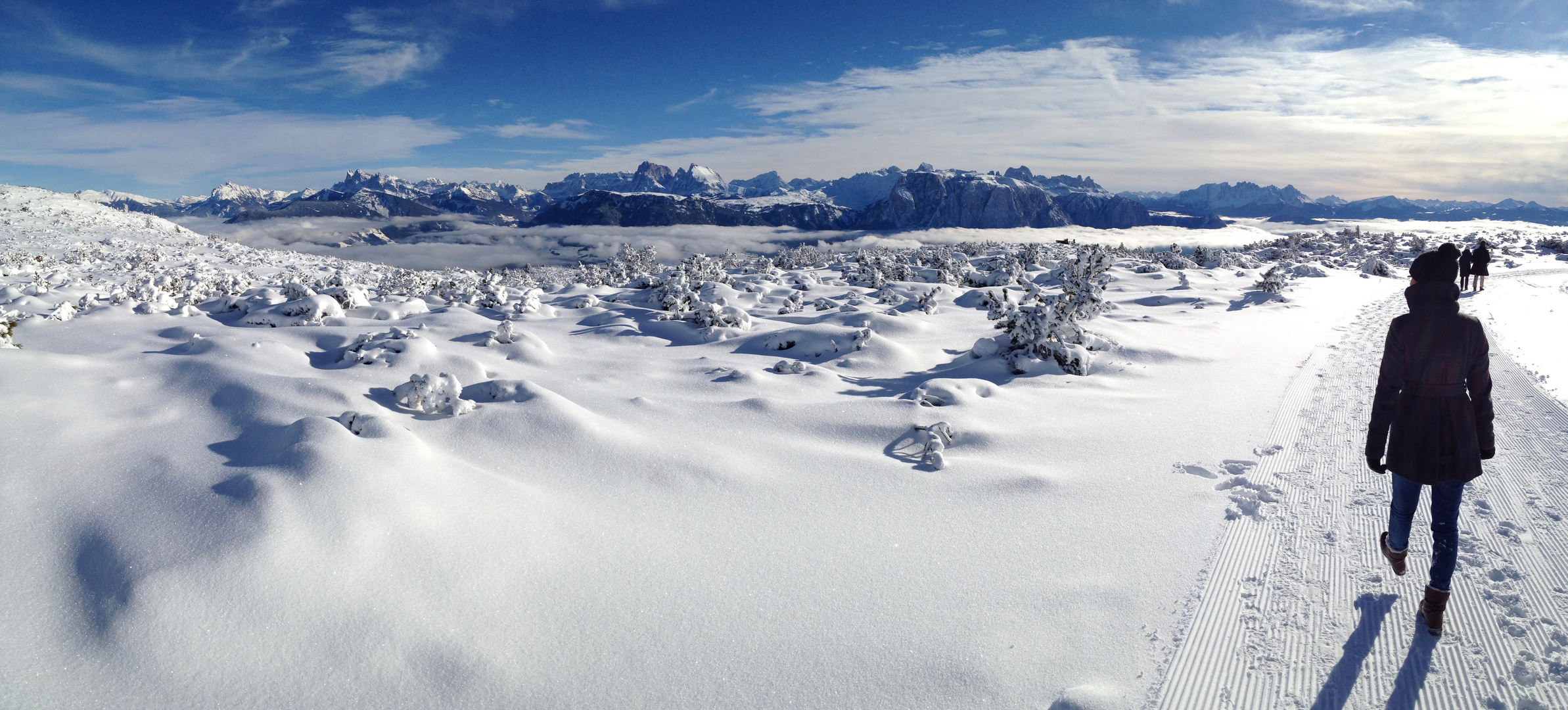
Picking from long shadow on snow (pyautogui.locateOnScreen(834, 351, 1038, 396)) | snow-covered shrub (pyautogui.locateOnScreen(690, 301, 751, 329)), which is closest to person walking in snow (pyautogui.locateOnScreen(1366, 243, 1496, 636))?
long shadow on snow (pyautogui.locateOnScreen(834, 351, 1038, 396))

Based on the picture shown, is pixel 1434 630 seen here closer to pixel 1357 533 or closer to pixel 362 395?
pixel 1357 533

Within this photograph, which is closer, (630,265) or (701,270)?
(701,270)

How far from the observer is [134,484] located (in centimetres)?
431

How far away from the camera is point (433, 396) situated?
653cm

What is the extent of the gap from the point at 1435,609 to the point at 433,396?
7919 mm

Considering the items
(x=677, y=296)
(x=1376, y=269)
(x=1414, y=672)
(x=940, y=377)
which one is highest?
(x=1376, y=269)

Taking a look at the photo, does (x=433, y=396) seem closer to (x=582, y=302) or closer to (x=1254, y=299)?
(x=582, y=302)

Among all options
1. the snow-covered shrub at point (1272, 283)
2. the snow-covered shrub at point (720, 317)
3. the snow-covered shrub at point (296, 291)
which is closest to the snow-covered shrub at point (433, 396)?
the snow-covered shrub at point (720, 317)

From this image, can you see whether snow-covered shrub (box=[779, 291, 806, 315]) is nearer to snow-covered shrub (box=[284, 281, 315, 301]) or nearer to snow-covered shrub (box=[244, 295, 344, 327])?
snow-covered shrub (box=[244, 295, 344, 327])

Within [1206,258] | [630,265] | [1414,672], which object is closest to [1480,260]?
[1206,258]

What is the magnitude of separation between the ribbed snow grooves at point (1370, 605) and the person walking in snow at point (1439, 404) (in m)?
0.31

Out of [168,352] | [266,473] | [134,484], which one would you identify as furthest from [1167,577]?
[168,352]

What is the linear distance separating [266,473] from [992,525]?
5.20 meters

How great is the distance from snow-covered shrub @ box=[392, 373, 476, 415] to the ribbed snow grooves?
6271 mm
